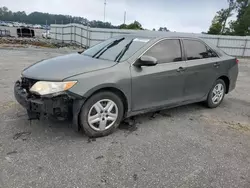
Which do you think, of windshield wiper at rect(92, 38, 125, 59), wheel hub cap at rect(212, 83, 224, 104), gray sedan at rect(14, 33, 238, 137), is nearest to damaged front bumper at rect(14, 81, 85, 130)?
gray sedan at rect(14, 33, 238, 137)

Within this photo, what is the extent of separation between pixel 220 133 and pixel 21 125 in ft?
10.4

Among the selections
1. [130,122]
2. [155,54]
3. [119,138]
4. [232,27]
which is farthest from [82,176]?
[232,27]

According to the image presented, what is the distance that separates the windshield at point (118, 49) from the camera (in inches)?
145

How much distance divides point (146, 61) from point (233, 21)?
52726 mm

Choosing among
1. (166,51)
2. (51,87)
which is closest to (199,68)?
(166,51)

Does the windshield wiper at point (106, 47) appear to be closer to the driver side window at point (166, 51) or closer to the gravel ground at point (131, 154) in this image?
the driver side window at point (166, 51)

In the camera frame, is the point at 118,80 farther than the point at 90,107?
Yes

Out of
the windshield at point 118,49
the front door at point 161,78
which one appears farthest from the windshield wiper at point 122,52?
the front door at point 161,78

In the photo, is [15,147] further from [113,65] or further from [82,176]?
[113,65]

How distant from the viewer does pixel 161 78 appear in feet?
12.6

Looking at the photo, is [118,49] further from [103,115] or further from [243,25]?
[243,25]

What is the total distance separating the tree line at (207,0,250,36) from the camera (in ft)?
141

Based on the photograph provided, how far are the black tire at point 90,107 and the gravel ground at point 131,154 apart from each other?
105mm

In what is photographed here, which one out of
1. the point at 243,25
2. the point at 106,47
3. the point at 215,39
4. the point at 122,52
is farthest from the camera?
the point at 243,25
